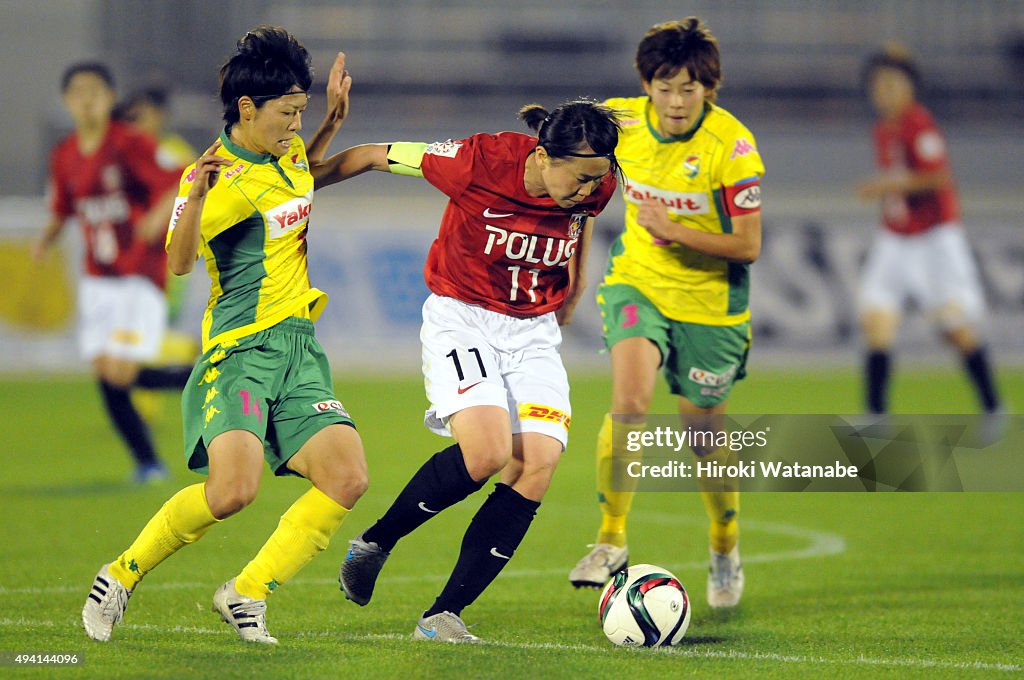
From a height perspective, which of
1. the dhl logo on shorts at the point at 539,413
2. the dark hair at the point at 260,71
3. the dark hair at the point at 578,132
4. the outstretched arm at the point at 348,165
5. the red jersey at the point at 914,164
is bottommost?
the red jersey at the point at 914,164

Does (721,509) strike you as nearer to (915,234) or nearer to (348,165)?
(348,165)

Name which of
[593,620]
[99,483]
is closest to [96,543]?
[99,483]

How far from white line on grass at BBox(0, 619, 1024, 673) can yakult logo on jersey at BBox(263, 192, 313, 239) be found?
139 centimetres

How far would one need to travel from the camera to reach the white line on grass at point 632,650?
15.8 ft

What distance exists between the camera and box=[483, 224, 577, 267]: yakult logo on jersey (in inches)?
204

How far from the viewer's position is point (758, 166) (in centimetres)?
599

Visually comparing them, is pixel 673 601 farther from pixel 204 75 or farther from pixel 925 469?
pixel 204 75

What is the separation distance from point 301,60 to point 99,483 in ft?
16.2

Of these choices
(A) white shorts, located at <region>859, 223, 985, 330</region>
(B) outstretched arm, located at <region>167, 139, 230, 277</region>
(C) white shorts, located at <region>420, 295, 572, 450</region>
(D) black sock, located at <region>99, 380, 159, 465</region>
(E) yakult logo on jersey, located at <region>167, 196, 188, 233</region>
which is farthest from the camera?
(A) white shorts, located at <region>859, 223, 985, 330</region>

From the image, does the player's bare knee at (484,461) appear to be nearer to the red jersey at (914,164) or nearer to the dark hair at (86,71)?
the dark hair at (86,71)

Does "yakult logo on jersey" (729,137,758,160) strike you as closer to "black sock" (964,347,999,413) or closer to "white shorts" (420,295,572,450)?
"white shorts" (420,295,572,450)

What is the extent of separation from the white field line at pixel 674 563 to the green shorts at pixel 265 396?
1.31 m

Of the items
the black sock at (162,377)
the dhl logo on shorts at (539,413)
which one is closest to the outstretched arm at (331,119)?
the dhl logo on shorts at (539,413)

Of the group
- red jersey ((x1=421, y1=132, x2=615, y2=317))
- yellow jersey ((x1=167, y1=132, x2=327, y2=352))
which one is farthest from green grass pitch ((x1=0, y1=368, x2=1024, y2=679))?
red jersey ((x1=421, y1=132, x2=615, y2=317))
